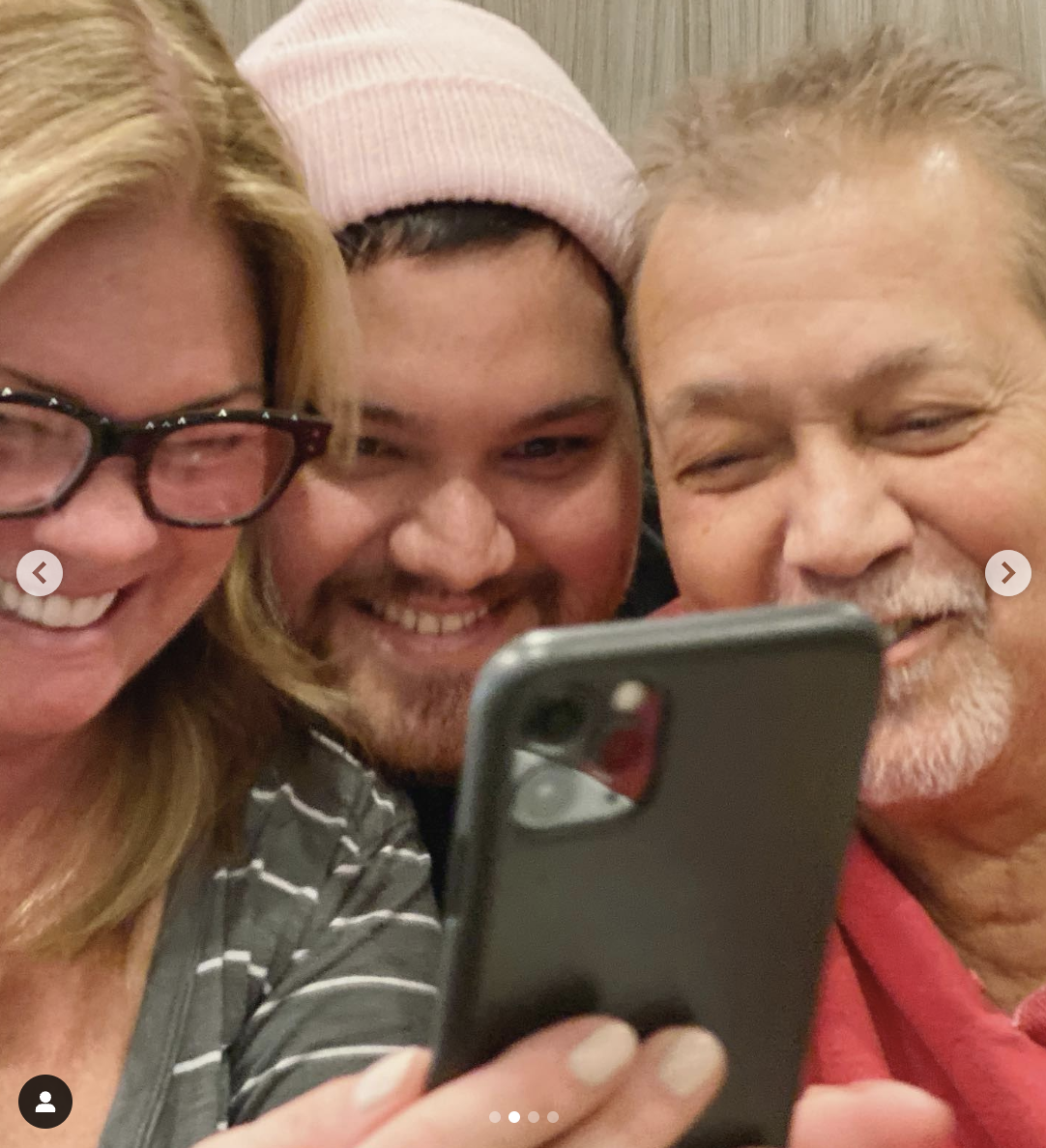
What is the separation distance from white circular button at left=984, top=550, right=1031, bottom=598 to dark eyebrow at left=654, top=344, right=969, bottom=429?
122mm

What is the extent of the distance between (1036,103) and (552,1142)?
73 centimetres

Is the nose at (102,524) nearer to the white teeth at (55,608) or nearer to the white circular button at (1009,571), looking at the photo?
the white teeth at (55,608)

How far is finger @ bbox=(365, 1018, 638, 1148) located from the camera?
370mm

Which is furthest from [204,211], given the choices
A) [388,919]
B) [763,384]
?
[388,919]

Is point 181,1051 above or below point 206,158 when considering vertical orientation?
below

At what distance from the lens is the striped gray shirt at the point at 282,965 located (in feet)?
2.17

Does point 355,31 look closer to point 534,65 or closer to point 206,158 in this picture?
point 534,65

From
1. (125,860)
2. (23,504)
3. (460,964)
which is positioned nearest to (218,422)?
(23,504)

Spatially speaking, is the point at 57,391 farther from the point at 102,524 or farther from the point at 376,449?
the point at 376,449

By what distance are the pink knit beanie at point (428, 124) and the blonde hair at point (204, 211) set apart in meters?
0.13

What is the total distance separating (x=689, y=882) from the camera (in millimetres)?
398

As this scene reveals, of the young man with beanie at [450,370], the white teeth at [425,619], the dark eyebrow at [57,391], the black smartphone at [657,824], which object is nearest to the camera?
the black smartphone at [657,824]

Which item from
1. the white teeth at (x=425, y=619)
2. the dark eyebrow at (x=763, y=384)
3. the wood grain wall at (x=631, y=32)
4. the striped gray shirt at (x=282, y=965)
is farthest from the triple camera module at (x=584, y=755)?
the wood grain wall at (x=631, y=32)

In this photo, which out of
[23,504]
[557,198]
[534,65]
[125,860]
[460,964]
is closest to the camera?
[460,964]
